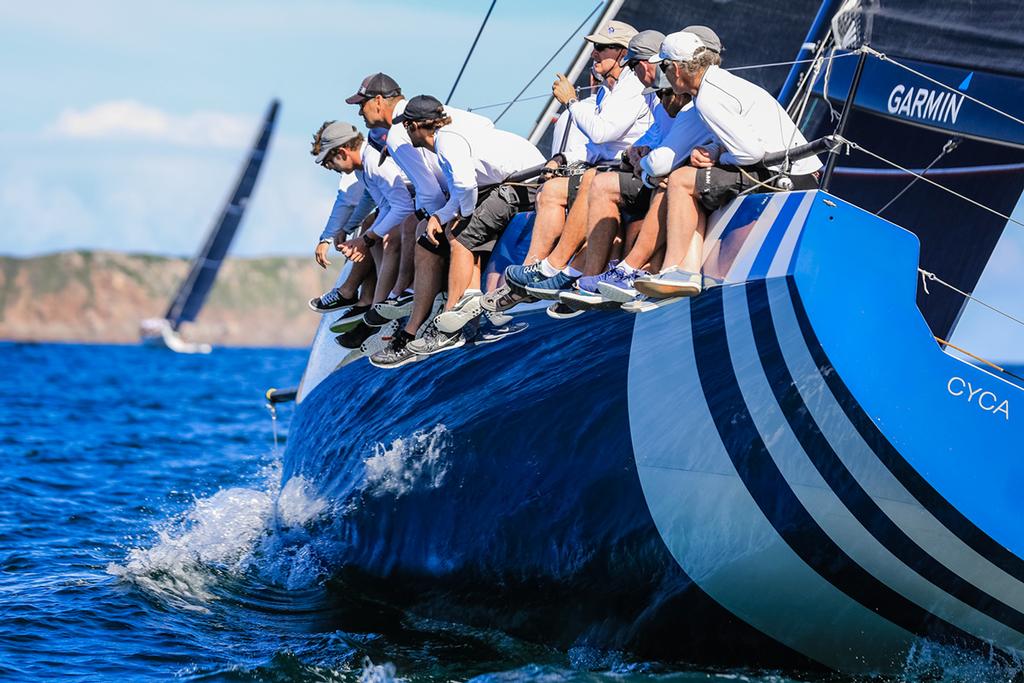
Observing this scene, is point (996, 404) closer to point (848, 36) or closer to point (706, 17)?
point (848, 36)

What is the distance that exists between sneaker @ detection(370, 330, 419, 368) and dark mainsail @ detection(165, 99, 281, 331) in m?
37.1

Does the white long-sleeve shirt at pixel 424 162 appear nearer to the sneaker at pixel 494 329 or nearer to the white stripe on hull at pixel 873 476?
the sneaker at pixel 494 329

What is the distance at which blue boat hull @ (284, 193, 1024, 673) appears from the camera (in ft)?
13.9

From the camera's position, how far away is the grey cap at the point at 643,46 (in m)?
4.89

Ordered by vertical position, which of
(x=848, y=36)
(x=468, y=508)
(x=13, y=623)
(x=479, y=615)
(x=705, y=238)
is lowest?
(x=13, y=623)

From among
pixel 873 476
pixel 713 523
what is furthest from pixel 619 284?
pixel 873 476

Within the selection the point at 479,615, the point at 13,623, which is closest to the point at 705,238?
the point at 479,615

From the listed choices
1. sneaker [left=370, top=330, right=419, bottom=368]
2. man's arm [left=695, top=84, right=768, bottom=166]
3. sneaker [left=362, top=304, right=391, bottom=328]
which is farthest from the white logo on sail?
sneaker [left=362, top=304, right=391, bottom=328]

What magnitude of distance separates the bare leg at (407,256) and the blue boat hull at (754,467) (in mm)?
844

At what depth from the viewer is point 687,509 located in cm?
471

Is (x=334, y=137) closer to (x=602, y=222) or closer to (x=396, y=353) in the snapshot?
(x=396, y=353)

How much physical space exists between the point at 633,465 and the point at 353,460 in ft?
7.90

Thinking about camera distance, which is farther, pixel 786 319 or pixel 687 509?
pixel 687 509

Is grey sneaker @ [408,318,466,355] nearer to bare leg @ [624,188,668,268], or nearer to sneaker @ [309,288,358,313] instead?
bare leg @ [624,188,668,268]
